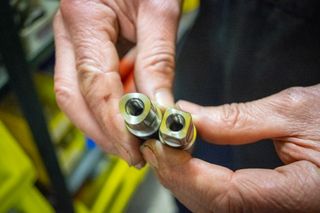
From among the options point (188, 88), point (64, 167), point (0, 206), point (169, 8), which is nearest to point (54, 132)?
point (64, 167)

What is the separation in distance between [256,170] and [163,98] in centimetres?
11

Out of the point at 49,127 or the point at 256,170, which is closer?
the point at 256,170

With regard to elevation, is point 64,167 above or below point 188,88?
below

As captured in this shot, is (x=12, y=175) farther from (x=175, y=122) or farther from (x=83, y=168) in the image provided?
(x=175, y=122)

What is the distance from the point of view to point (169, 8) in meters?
0.43

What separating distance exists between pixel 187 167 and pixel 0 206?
417 mm

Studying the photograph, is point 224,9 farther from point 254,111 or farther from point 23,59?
point 23,59

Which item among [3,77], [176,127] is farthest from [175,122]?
Answer: [3,77]

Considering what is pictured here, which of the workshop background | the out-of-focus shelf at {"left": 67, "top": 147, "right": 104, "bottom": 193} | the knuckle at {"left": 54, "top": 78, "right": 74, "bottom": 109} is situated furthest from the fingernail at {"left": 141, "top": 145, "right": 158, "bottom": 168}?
the out-of-focus shelf at {"left": 67, "top": 147, "right": 104, "bottom": 193}

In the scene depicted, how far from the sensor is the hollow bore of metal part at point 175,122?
0.31m

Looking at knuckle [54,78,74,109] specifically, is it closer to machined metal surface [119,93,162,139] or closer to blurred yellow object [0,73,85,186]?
machined metal surface [119,93,162,139]

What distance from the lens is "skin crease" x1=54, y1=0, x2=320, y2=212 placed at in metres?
0.33

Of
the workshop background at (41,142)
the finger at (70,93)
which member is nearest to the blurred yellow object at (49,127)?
the workshop background at (41,142)

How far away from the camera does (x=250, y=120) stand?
1.17 ft
